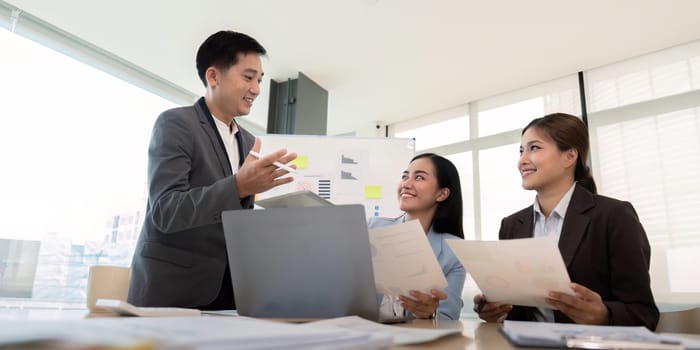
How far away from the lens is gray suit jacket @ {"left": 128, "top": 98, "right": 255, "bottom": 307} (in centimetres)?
110

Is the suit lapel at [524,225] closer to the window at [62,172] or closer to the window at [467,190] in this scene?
the window at [467,190]

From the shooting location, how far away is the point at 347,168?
10.9 ft

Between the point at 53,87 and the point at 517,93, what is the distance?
4.14 meters

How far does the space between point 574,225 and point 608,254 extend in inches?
4.7

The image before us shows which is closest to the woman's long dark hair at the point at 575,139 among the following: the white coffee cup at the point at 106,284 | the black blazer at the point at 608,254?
the black blazer at the point at 608,254

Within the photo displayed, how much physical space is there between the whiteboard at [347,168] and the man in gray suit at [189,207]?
5.98 feet

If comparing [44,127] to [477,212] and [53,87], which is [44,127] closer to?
[53,87]

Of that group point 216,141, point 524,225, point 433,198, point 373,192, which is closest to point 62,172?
point 373,192

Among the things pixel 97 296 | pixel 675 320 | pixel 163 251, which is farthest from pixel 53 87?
pixel 675 320

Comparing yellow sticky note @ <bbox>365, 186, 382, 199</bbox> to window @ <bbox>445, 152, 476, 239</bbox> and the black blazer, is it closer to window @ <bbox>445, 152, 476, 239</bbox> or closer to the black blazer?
window @ <bbox>445, 152, 476, 239</bbox>

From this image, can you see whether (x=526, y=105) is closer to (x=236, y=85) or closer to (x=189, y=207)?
(x=236, y=85)

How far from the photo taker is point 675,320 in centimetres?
122

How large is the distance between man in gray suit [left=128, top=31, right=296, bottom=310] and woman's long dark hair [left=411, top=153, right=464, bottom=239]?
0.82m

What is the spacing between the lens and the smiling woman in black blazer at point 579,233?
103 cm
